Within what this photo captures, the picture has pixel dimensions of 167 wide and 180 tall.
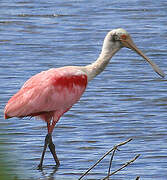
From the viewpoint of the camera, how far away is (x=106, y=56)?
6.43 meters

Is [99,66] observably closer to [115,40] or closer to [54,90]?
[115,40]

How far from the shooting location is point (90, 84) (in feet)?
34.1

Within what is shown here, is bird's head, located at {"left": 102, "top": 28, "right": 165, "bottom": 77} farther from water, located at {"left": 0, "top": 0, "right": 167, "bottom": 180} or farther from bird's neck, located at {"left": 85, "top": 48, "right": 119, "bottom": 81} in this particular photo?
water, located at {"left": 0, "top": 0, "right": 167, "bottom": 180}

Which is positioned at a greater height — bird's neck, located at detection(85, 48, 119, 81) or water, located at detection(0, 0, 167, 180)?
bird's neck, located at detection(85, 48, 119, 81)

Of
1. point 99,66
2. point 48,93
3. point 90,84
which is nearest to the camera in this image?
point 48,93

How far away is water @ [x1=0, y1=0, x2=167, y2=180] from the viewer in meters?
6.38

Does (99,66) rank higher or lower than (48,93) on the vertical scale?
higher

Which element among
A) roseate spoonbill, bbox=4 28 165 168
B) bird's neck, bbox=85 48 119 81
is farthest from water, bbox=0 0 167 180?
bird's neck, bbox=85 48 119 81

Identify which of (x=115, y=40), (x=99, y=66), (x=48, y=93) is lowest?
(x=48, y=93)

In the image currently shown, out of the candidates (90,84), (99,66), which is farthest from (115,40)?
(90,84)

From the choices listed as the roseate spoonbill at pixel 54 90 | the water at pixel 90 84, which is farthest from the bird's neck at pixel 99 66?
the water at pixel 90 84

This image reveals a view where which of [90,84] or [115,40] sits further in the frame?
[90,84]

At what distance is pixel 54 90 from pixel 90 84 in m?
4.18

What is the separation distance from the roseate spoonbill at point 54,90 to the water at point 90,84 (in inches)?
11.3
